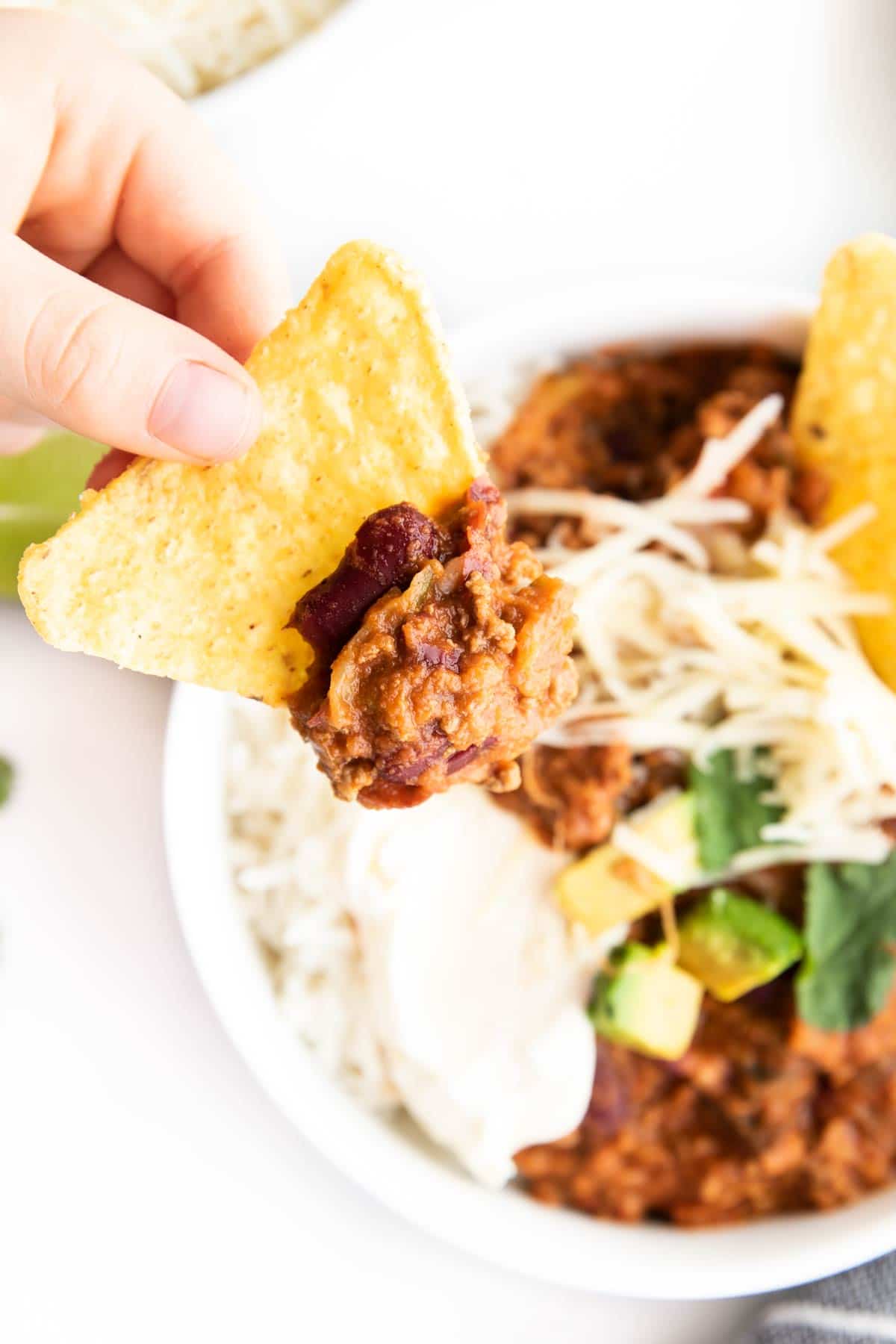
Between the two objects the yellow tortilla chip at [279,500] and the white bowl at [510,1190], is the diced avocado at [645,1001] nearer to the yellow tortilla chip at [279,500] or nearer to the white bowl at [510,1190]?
the white bowl at [510,1190]

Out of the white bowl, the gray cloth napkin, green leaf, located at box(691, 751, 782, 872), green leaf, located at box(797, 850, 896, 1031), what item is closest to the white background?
the gray cloth napkin

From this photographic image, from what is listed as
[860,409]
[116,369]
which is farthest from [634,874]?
[116,369]

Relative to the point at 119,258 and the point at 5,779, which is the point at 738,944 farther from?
the point at 119,258

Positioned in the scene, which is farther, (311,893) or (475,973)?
(311,893)

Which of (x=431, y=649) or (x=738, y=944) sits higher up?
(x=431, y=649)

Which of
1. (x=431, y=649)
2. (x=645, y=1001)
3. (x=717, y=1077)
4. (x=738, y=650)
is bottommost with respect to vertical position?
(x=717, y=1077)

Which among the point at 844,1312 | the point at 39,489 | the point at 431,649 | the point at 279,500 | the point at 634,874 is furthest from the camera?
the point at 39,489

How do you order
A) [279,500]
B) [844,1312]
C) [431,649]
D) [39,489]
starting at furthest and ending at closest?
[39,489], [844,1312], [279,500], [431,649]
